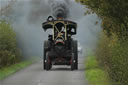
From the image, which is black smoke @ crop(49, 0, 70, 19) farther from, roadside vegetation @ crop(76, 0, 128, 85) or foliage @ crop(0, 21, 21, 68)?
roadside vegetation @ crop(76, 0, 128, 85)

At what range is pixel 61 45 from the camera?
32750 mm

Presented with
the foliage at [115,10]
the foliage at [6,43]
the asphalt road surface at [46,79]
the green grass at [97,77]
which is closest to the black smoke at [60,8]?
the foliage at [6,43]

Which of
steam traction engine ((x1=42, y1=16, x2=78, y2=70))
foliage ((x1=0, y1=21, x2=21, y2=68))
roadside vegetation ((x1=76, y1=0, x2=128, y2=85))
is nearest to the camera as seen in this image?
roadside vegetation ((x1=76, y1=0, x2=128, y2=85))

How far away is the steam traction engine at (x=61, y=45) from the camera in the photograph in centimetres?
3246

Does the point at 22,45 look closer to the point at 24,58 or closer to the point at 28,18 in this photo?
the point at 24,58

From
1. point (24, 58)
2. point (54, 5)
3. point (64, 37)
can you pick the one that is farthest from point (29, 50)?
point (64, 37)

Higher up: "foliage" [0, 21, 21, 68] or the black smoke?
the black smoke

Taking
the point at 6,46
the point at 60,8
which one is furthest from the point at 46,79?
the point at 6,46

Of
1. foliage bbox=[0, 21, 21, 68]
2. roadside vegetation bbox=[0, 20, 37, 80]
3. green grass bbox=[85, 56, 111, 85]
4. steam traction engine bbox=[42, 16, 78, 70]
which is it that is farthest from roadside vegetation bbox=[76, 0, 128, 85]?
foliage bbox=[0, 21, 21, 68]

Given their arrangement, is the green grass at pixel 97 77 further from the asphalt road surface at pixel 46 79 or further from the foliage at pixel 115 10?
the foliage at pixel 115 10

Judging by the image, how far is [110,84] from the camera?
2009 cm

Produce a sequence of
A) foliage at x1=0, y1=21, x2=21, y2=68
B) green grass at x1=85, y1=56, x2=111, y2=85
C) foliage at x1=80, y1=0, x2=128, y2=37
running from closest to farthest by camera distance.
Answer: foliage at x1=80, y1=0, x2=128, y2=37 → green grass at x1=85, y1=56, x2=111, y2=85 → foliage at x1=0, y1=21, x2=21, y2=68

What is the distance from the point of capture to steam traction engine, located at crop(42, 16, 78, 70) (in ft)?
107

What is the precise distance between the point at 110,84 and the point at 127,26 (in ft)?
8.60
